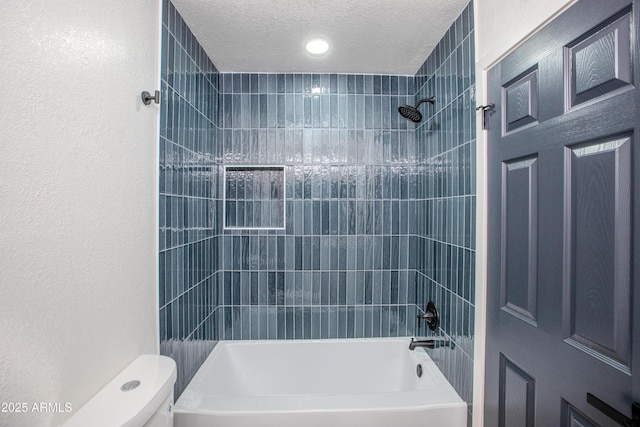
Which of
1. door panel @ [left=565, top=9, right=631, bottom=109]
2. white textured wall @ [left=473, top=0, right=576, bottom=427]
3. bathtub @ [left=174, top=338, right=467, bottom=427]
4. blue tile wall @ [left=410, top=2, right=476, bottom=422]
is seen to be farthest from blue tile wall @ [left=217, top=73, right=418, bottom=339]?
door panel @ [left=565, top=9, right=631, bottom=109]

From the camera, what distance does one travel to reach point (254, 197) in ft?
7.19

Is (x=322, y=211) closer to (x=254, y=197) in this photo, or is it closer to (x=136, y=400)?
(x=254, y=197)

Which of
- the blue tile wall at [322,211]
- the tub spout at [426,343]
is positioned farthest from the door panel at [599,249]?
the blue tile wall at [322,211]

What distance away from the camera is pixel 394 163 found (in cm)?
219

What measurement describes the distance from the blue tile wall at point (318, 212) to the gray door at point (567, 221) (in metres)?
1.00

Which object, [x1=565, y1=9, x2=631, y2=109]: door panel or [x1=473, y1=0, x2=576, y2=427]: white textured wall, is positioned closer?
[x1=565, y1=9, x2=631, y2=109]: door panel

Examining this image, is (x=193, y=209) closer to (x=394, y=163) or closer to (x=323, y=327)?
(x=323, y=327)

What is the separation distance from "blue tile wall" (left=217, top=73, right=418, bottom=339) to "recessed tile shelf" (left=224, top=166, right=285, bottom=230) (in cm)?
6

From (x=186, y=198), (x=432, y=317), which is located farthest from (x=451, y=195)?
(x=186, y=198)

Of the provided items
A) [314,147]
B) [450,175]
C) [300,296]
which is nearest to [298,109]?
[314,147]

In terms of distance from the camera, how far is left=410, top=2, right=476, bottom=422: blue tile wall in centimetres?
140

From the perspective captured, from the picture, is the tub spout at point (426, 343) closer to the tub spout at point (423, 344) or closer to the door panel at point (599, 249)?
the tub spout at point (423, 344)

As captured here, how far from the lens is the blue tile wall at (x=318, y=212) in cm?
217

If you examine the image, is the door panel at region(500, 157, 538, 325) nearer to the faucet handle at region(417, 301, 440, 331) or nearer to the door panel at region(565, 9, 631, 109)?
the door panel at region(565, 9, 631, 109)
